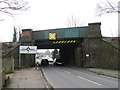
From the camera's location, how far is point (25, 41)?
51.8 metres

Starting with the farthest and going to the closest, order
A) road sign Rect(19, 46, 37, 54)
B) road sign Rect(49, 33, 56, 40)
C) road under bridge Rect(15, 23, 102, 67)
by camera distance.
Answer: road sign Rect(49, 33, 56, 40) < road sign Rect(19, 46, 37, 54) < road under bridge Rect(15, 23, 102, 67)

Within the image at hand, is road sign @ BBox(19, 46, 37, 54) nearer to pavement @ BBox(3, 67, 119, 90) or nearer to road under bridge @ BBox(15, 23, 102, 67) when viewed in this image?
road under bridge @ BBox(15, 23, 102, 67)

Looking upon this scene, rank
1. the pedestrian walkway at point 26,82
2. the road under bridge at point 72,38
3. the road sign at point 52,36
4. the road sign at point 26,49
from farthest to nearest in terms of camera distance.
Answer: the road sign at point 52,36 → the road sign at point 26,49 → the road under bridge at point 72,38 → the pedestrian walkway at point 26,82

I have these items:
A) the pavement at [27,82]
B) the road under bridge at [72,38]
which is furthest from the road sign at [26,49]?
the pavement at [27,82]

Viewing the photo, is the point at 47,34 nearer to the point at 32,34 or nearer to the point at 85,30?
the point at 32,34

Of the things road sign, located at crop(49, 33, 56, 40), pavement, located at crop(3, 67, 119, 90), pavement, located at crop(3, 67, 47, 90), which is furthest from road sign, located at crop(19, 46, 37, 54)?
pavement, located at crop(3, 67, 47, 90)

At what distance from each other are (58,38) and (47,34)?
2381mm

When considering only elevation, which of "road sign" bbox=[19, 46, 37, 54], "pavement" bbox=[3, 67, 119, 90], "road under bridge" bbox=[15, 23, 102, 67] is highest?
"road under bridge" bbox=[15, 23, 102, 67]

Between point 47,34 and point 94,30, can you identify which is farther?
point 47,34

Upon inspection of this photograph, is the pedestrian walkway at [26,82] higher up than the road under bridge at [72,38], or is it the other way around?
the road under bridge at [72,38]

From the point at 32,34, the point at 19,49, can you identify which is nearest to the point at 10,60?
the point at 19,49

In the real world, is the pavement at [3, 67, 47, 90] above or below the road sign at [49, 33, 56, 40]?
below

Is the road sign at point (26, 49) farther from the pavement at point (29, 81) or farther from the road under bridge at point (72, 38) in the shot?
the pavement at point (29, 81)

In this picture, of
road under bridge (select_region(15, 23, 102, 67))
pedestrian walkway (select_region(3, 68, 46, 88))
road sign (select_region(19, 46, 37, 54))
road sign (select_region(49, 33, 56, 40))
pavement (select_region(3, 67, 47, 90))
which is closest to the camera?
pavement (select_region(3, 67, 47, 90))
